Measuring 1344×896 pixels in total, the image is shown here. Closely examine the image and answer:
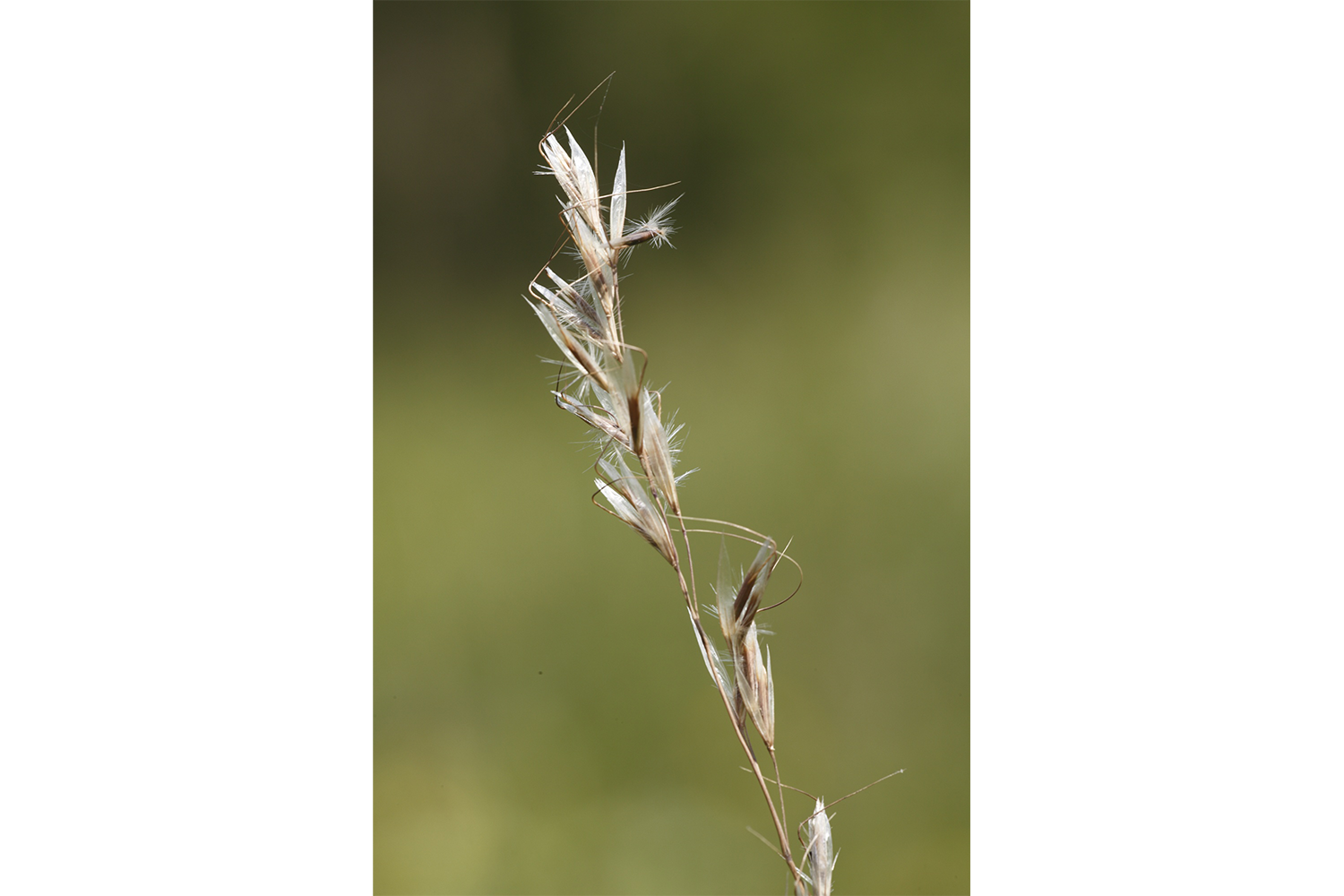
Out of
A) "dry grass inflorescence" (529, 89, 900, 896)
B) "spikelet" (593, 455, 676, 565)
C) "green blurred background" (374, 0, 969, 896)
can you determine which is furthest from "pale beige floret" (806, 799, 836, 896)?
"green blurred background" (374, 0, 969, 896)

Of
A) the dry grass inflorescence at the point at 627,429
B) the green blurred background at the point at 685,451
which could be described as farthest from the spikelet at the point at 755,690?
the green blurred background at the point at 685,451

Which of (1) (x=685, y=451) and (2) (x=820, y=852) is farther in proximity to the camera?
(1) (x=685, y=451)

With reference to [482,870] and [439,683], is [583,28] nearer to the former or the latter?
[439,683]

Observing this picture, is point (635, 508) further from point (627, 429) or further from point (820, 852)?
point (820, 852)

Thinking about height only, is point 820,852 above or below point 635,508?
below

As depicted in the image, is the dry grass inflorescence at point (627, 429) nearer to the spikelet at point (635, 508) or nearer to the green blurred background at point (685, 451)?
the spikelet at point (635, 508)

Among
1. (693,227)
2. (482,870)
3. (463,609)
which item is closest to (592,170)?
(693,227)

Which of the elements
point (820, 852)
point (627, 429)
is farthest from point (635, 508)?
point (820, 852)

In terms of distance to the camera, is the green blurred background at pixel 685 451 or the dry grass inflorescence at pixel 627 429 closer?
the dry grass inflorescence at pixel 627 429
